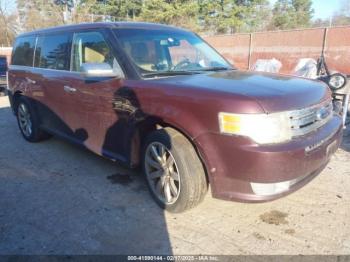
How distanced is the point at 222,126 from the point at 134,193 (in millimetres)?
1552

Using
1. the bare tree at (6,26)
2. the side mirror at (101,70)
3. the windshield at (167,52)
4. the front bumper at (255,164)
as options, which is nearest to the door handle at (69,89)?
the side mirror at (101,70)

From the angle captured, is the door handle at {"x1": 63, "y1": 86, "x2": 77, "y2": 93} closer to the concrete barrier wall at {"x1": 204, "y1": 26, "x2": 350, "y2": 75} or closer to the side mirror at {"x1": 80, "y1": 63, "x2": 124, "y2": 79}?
the side mirror at {"x1": 80, "y1": 63, "x2": 124, "y2": 79}

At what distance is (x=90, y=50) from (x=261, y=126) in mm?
2387

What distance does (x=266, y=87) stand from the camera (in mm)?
2838

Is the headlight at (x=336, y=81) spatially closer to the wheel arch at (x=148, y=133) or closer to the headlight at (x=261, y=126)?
the headlight at (x=261, y=126)

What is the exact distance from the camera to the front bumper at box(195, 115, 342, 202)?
98.0 inches

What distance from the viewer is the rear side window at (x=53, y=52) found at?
4.27m

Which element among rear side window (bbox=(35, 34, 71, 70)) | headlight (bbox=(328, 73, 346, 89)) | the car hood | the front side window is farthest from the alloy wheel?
headlight (bbox=(328, 73, 346, 89))

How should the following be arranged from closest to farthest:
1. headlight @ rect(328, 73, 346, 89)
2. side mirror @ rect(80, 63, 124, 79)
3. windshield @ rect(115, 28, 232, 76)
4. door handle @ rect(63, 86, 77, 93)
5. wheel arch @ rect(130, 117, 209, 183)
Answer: wheel arch @ rect(130, 117, 209, 183), side mirror @ rect(80, 63, 124, 79), windshield @ rect(115, 28, 232, 76), door handle @ rect(63, 86, 77, 93), headlight @ rect(328, 73, 346, 89)

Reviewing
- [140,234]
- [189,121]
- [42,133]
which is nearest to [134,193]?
[140,234]

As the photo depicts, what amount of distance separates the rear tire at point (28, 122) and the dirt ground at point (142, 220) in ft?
4.27

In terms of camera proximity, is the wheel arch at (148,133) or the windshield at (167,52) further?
the windshield at (167,52)

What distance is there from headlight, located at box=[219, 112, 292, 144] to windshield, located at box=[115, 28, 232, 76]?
1.19m

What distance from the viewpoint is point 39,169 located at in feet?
14.6
